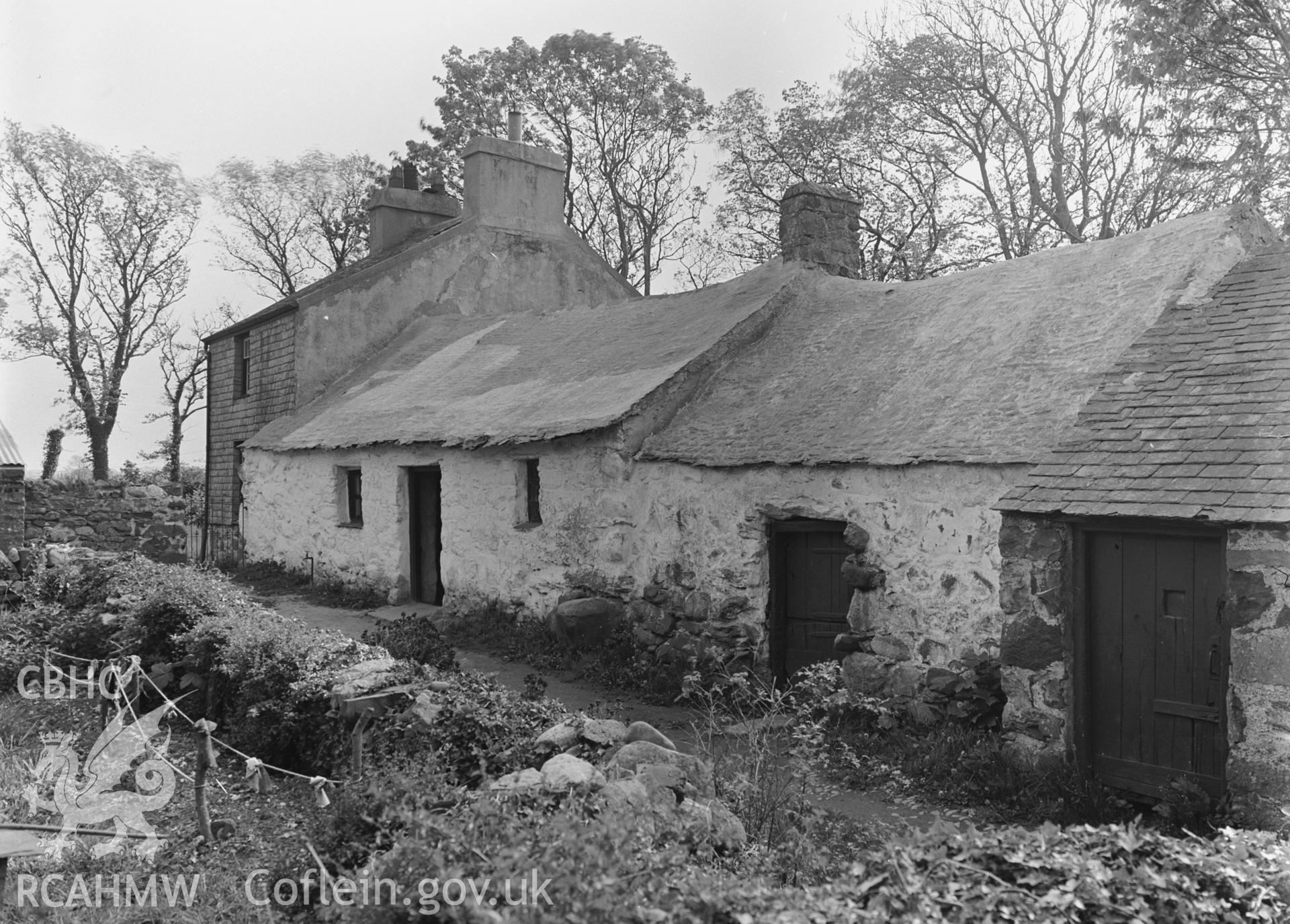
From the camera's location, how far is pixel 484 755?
579 cm

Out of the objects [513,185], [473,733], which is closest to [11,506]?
[513,185]

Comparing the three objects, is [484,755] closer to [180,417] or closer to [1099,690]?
[1099,690]

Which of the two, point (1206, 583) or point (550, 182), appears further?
point (550, 182)

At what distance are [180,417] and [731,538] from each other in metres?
31.3

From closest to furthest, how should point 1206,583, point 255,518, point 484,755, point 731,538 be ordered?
point 484,755 < point 1206,583 < point 731,538 < point 255,518

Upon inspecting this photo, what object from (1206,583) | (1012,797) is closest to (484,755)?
(1012,797)

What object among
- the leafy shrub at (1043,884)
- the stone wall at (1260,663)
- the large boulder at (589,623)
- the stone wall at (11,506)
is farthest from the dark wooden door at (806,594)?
the stone wall at (11,506)

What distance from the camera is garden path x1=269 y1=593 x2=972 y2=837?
669 centimetres

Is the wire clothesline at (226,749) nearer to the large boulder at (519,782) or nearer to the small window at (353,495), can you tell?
the large boulder at (519,782)

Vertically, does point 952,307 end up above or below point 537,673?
above

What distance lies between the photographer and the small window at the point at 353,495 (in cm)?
1650

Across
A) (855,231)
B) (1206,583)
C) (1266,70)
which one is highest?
(1266,70)

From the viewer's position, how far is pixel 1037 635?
6.90 m

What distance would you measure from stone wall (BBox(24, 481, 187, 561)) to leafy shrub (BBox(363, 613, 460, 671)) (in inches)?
457
